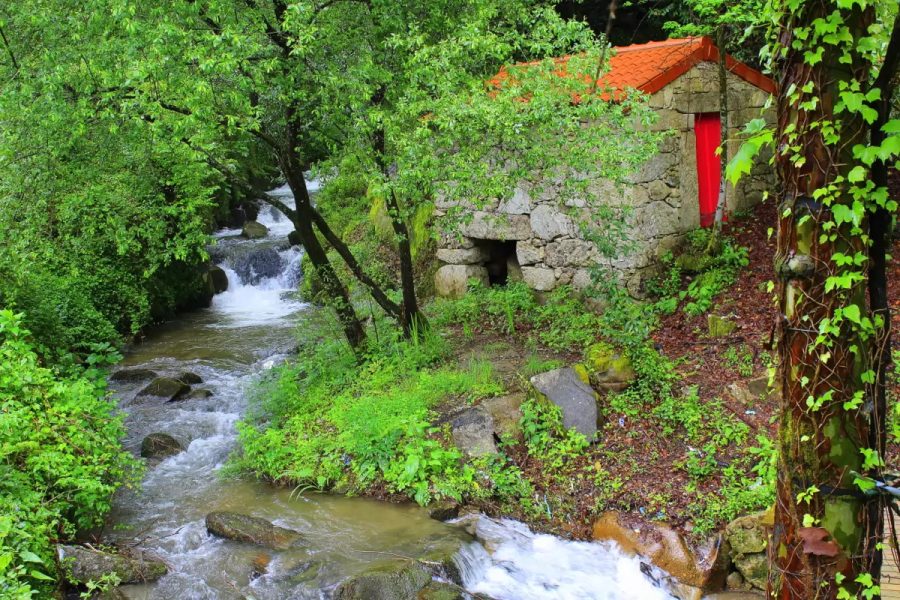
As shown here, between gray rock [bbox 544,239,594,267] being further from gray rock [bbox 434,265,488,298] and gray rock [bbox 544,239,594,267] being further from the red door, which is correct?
the red door

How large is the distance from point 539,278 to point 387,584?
555cm

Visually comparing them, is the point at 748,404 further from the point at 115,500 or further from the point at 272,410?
the point at 115,500

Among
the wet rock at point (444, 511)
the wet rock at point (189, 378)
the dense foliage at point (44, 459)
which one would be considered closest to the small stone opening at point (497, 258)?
the wet rock at point (189, 378)

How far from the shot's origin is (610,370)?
290 inches

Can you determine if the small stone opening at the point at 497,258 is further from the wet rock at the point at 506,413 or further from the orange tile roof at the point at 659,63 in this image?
the wet rock at the point at 506,413

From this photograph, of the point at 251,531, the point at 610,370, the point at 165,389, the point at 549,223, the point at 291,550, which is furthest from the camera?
the point at 165,389

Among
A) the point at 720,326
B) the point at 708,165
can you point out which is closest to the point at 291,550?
the point at 720,326

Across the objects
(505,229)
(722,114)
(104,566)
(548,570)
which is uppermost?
(722,114)

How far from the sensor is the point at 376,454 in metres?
6.94

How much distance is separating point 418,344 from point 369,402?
4.60ft

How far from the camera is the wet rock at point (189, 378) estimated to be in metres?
10.2

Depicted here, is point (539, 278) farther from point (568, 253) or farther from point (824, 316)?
point (824, 316)

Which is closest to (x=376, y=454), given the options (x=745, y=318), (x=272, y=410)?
(x=272, y=410)

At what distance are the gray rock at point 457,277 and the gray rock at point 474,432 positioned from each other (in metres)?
3.85
